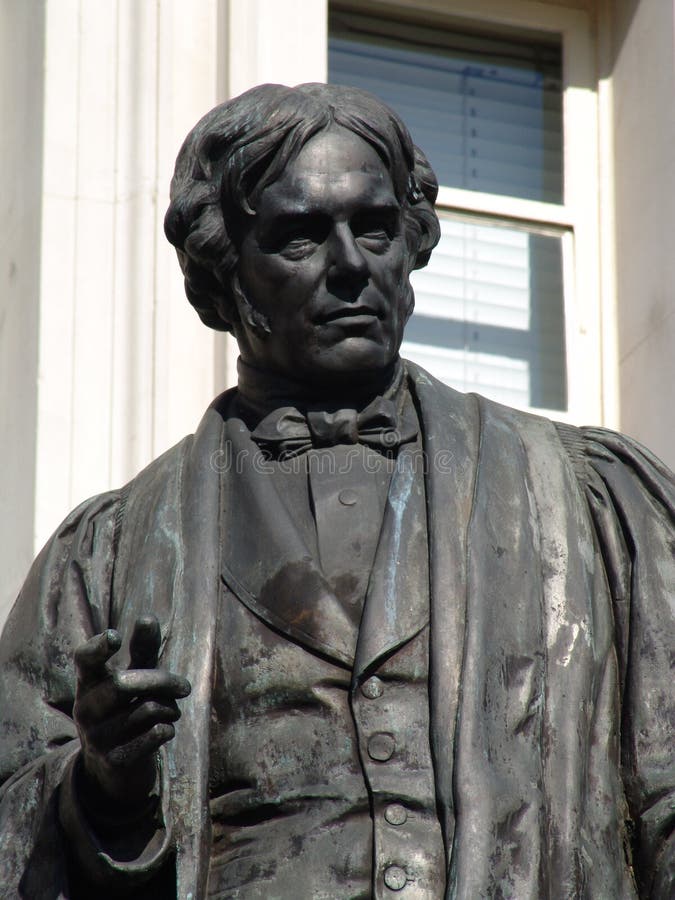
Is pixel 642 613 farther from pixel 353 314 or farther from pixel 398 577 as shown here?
pixel 353 314

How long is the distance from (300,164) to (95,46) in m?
2.57

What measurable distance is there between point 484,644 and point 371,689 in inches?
10.2

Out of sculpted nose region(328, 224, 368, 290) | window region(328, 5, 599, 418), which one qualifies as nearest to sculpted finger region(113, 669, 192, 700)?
sculpted nose region(328, 224, 368, 290)

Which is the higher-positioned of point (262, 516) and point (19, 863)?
point (262, 516)

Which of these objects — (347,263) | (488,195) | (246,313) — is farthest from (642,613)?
(488,195)

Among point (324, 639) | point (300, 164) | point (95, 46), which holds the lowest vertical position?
point (324, 639)

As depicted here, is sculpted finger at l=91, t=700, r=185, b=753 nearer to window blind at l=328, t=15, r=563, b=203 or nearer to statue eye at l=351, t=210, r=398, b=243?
statue eye at l=351, t=210, r=398, b=243

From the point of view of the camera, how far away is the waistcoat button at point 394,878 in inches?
271

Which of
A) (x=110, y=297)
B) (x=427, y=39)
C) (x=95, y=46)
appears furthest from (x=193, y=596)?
(x=427, y=39)

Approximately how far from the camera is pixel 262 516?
7.43 metres

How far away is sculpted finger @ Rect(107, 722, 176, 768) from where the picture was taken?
675 cm

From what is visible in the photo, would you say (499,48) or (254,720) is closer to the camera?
(254,720)

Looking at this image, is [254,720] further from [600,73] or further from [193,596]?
[600,73]

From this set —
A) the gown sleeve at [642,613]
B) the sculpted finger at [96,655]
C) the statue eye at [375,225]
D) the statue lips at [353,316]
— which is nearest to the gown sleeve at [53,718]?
the sculpted finger at [96,655]
